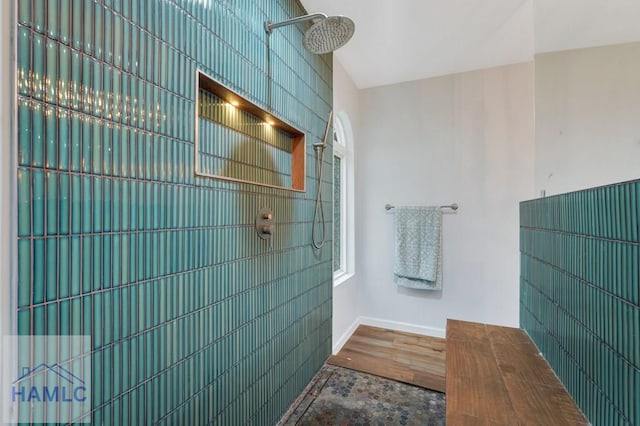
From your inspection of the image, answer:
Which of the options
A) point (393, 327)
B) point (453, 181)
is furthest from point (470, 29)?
point (393, 327)

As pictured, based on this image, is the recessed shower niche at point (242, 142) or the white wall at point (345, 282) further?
the white wall at point (345, 282)

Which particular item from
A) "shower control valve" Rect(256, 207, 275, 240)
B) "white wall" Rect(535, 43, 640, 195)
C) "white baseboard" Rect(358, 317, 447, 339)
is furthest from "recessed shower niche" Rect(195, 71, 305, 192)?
"white baseboard" Rect(358, 317, 447, 339)

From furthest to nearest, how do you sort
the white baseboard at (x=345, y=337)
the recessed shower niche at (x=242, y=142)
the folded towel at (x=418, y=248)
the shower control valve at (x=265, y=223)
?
the folded towel at (x=418, y=248), the white baseboard at (x=345, y=337), the shower control valve at (x=265, y=223), the recessed shower niche at (x=242, y=142)

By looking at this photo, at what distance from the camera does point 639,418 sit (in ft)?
1.92

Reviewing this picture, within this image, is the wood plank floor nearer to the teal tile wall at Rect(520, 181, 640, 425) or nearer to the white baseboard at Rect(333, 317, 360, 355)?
the white baseboard at Rect(333, 317, 360, 355)

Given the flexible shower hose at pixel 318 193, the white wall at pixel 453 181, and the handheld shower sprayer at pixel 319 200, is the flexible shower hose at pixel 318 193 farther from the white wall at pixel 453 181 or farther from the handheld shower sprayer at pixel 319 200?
the white wall at pixel 453 181

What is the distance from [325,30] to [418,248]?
7.33ft

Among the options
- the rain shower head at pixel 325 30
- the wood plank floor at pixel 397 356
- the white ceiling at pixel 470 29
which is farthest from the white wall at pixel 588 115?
the wood plank floor at pixel 397 356

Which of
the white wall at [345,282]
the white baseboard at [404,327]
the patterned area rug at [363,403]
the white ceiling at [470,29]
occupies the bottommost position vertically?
the patterned area rug at [363,403]

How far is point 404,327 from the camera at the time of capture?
3.07 meters

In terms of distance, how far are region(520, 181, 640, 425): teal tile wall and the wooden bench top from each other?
0.18 feet

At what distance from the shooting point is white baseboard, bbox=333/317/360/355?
101 inches

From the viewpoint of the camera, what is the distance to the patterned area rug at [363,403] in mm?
1713

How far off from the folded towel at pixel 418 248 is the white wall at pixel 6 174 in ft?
9.38
